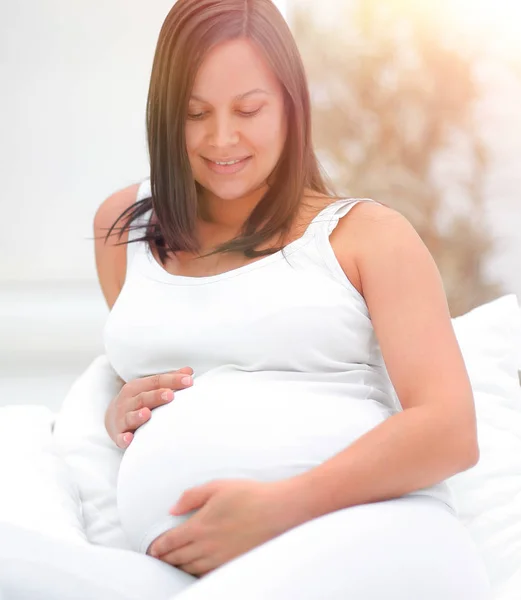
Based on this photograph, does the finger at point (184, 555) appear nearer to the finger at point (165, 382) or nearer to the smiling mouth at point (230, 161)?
the finger at point (165, 382)

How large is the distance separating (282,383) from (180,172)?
372mm

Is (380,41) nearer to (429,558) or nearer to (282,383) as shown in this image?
(282,383)

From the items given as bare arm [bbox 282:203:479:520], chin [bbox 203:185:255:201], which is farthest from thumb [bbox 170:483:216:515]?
chin [bbox 203:185:255:201]

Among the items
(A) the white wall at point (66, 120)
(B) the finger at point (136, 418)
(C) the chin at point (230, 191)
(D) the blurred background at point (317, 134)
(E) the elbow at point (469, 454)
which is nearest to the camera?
(E) the elbow at point (469, 454)

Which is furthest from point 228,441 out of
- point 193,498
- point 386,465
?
point 386,465

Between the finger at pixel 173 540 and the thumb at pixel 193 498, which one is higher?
the thumb at pixel 193 498

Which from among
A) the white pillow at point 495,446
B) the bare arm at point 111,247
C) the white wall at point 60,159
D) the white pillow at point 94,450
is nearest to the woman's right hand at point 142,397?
the white pillow at point 94,450

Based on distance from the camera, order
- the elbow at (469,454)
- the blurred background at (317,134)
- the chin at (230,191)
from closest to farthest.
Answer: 1. the elbow at (469,454)
2. the chin at (230,191)
3. the blurred background at (317,134)

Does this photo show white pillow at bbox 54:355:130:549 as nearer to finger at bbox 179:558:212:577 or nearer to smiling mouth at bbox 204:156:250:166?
finger at bbox 179:558:212:577

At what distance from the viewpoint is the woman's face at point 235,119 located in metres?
1.12

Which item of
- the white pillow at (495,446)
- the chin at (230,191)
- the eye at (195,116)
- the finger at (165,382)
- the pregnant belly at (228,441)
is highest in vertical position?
the eye at (195,116)

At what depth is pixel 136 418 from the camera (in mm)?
1087

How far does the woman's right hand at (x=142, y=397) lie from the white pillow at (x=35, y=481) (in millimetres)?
118

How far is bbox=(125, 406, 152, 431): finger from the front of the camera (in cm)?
108
